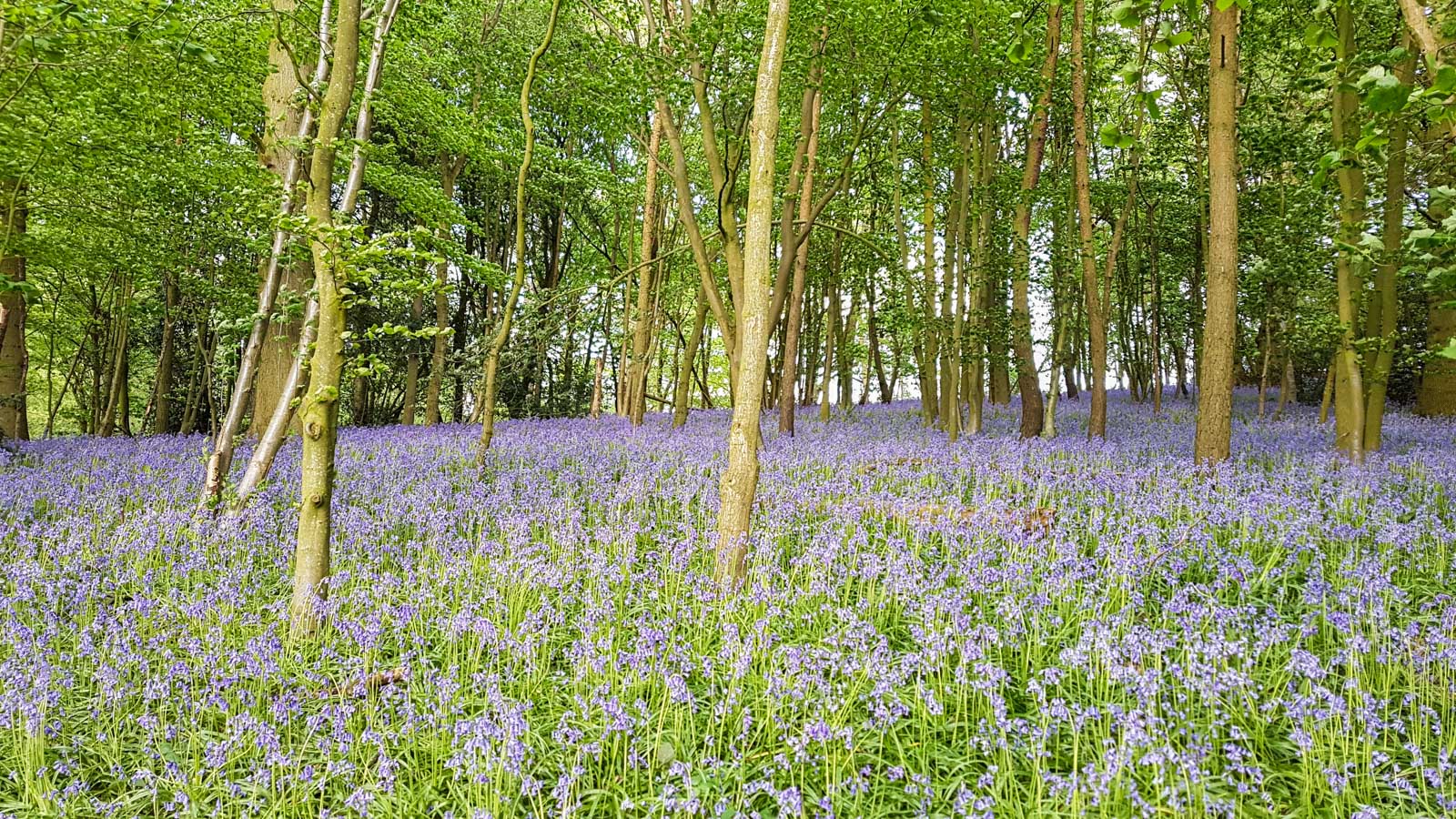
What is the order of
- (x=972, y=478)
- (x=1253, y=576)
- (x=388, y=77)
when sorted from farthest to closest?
(x=388, y=77)
(x=972, y=478)
(x=1253, y=576)

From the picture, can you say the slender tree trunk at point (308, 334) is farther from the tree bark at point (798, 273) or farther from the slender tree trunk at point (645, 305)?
the slender tree trunk at point (645, 305)

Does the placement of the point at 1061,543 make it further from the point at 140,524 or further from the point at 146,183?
the point at 146,183

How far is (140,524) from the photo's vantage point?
19.9 feet

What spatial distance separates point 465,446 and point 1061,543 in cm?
962

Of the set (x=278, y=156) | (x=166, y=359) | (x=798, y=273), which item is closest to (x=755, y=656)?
(x=278, y=156)

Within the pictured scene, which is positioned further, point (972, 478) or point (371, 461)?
point (371, 461)

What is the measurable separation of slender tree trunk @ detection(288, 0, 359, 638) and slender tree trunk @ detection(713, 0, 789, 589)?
258 centimetres

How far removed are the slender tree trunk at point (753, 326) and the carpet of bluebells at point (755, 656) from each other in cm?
40

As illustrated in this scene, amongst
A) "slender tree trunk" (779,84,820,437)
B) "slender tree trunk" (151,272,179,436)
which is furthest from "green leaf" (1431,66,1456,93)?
"slender tree trunk" (151,272,179,436)

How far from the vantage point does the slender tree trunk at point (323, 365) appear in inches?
165

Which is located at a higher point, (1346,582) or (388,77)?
(388,77)

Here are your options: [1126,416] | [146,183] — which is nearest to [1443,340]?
[1126,416]

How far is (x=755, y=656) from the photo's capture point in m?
4.10

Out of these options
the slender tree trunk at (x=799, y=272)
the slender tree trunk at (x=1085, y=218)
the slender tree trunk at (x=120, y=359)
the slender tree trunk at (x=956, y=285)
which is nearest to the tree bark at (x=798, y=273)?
the slender tree trunk at (x=799, y=272)
